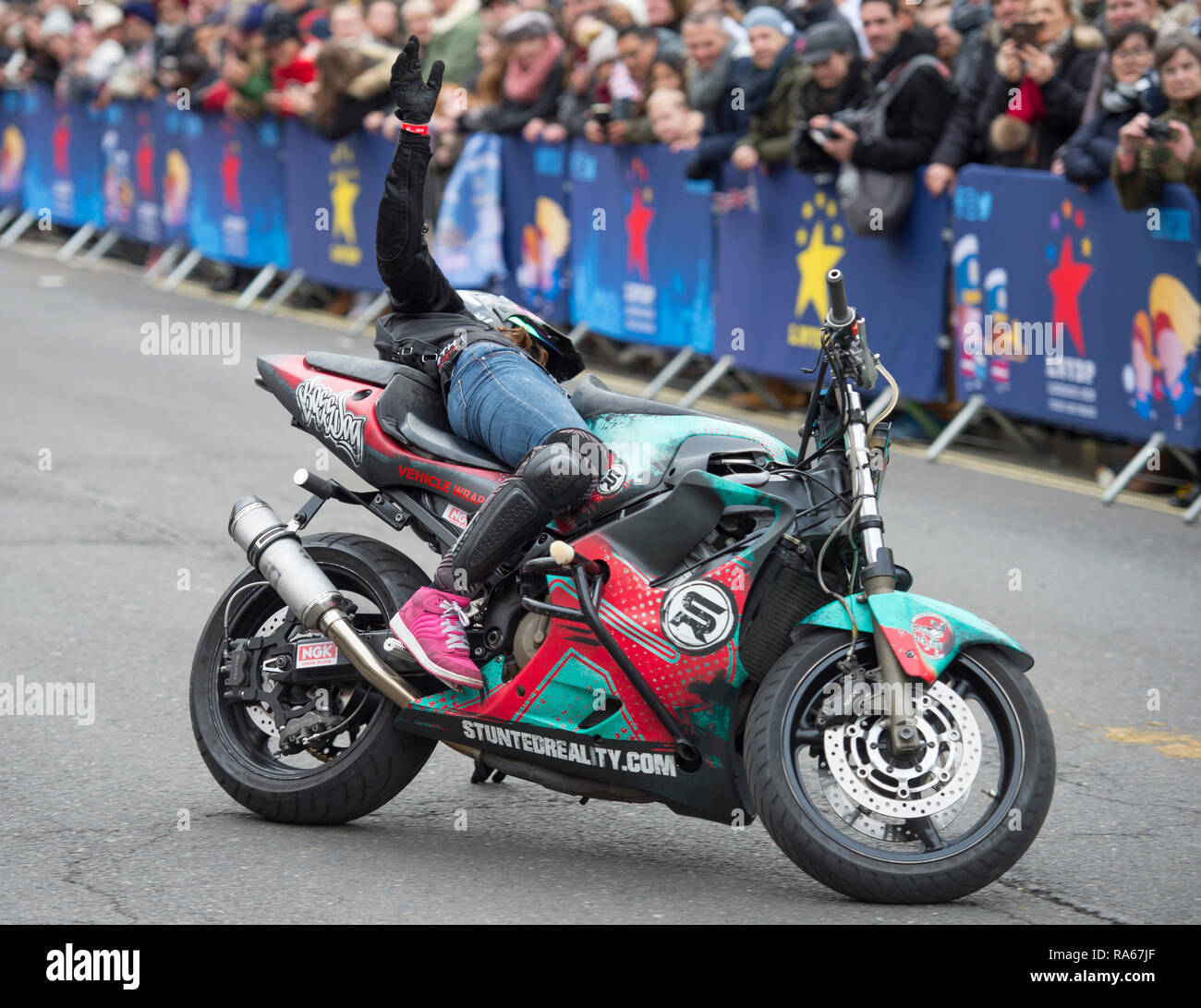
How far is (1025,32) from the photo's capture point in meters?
10.2

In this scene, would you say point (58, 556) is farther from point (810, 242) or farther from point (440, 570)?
point (810, 242)

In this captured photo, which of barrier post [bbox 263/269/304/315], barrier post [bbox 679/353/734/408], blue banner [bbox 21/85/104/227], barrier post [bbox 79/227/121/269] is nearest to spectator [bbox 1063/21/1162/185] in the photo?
barrier post [bbox 679/353/734/408]

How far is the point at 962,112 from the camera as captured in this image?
35.0 ft

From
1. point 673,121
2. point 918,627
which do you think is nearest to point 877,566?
point 918,627

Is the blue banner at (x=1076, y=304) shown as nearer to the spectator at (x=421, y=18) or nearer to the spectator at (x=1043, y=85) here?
the spectator at (x=1043, y=85)

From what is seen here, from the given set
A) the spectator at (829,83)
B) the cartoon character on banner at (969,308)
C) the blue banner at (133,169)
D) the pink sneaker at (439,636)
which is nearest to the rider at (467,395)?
the pink sneaker at (439,636)

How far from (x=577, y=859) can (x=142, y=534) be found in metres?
4.37

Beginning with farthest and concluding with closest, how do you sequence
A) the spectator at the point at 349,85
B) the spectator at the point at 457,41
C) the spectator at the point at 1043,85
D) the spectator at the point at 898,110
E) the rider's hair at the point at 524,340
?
the spectator at the point at 349,85 < the spectator at the point at 457,41 < the spectator at the point at 898,110 < the spectator at the point at 1043,85 < the rider's hair at the point at 524,340

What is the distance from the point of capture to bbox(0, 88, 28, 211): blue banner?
Answer: 73.0 feet

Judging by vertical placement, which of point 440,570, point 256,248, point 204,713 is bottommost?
point 256,248

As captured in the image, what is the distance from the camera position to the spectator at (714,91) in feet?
39.6

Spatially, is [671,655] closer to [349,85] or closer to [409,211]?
[409,211]

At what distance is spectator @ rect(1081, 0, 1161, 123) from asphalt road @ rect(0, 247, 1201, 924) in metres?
2.06
